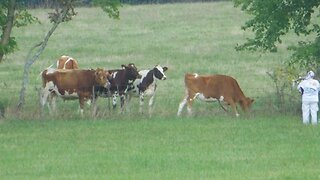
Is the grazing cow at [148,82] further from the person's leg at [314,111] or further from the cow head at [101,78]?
the person's leg at [314,111]

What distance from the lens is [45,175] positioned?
18.9 m

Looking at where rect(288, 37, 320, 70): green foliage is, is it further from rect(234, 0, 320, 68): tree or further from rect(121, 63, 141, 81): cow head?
rect(121, 63, 141, 81): cow head

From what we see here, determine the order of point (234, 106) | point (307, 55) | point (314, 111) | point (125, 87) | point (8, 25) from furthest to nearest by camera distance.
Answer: point (125, 87) < point (8, 25) < point (234, 106) < point (307, 55) < point (314, 111)

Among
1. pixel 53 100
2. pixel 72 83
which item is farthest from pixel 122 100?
pixel 53 100

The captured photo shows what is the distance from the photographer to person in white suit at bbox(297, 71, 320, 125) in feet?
88.2

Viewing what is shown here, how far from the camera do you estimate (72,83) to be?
30.7 meters

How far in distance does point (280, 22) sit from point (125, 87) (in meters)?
5.00

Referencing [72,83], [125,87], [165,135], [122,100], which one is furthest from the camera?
[125,87]

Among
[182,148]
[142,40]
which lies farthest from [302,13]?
[142,40]

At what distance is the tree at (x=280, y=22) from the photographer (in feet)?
98.9

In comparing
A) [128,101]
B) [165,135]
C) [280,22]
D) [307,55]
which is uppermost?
[280,22]

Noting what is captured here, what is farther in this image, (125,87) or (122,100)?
(125,87)

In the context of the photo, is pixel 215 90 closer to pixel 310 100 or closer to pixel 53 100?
pixel 310 100

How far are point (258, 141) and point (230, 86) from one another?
6.82 meters
